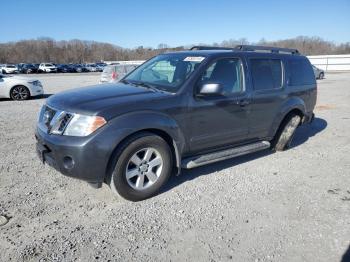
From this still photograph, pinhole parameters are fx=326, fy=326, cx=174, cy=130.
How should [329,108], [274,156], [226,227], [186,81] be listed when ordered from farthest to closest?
[329,108] < [274,156] < [186,81] < [226,227]

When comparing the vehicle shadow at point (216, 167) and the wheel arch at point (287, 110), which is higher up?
the wheel arch at point (287, 110)

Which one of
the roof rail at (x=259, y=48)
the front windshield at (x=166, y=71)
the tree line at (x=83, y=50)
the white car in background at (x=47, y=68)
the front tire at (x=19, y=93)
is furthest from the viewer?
the tree line at (x=83, y=50)

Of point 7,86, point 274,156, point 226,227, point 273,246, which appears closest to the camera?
point 273,246

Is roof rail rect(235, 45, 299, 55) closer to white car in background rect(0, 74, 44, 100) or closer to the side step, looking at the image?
the side step

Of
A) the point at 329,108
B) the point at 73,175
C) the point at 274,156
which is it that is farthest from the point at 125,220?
the point at 329,108

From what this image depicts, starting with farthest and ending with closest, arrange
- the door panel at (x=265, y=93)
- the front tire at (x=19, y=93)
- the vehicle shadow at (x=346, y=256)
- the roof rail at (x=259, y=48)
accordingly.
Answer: the front tire at (x=19, y=93)
the roof rail at (x=259, y=48)
the door panel at (x=265, y=93)
the vehicle shadow at (x=346, y=256)

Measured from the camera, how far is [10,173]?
4922 millimetres

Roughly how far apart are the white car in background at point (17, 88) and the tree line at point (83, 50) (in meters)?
74.2

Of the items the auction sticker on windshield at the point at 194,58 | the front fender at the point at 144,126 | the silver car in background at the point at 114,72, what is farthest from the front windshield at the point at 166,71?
the silver car in background at the point at 114,72

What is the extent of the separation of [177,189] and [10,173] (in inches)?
101

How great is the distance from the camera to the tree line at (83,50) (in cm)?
8944

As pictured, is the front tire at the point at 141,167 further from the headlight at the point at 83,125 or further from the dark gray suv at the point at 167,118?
the headlight at the point at 83,125

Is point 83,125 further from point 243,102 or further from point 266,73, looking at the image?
point 266,73

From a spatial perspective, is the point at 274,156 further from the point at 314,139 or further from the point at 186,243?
the point at 186,243
